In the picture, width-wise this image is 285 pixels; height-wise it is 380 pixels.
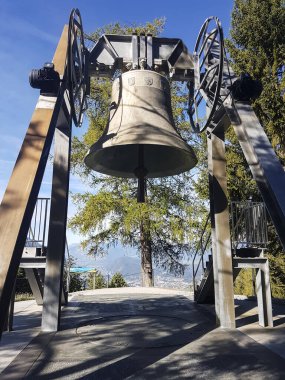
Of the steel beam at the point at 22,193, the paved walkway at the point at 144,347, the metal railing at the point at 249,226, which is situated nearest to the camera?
the steel beam at the point at 22,193

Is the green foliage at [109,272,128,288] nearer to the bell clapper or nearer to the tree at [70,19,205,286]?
the tree at [70,19,205,286]

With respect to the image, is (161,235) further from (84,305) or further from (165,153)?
(165,153)

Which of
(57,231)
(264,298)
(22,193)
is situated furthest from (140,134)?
(264,298)

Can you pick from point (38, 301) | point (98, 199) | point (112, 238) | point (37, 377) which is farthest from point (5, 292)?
point (112, 238)

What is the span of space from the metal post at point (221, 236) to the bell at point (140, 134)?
150 cm

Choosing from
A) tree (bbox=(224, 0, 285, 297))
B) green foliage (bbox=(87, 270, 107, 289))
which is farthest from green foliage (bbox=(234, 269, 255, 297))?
green foliage (bbox=(87, 270, 107, 289))

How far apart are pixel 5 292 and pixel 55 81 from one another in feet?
9.03

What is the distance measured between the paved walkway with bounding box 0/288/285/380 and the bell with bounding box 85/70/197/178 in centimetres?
236

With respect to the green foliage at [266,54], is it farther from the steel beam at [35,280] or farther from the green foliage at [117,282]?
the steel beam at [35,280]

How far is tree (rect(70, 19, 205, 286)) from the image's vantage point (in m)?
16.7

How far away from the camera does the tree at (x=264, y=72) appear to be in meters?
14.0

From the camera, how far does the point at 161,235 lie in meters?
17.4

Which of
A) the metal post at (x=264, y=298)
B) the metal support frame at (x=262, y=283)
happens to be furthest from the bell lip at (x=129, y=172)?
the metal post at (x=264, y=298)

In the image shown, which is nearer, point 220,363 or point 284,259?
point 220,363
